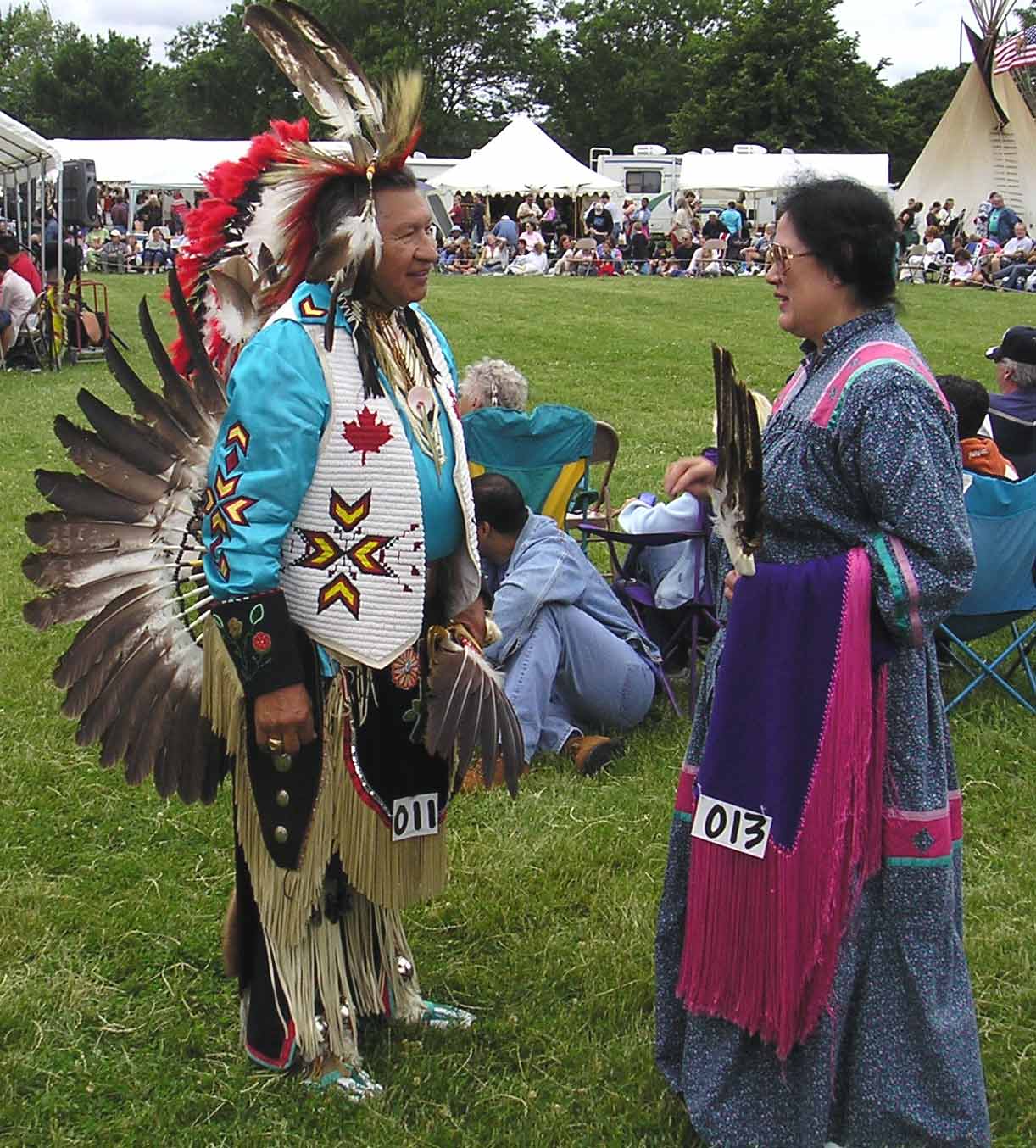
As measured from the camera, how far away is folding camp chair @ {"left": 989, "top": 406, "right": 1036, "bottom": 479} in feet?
17.5

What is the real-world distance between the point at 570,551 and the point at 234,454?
228 cm

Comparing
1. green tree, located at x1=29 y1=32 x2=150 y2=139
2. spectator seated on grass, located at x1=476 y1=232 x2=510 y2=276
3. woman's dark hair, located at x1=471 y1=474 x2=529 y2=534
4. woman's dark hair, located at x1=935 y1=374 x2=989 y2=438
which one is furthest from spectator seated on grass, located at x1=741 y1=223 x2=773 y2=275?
green tree, located at x1=29 y1=32 x2=150 y2=139

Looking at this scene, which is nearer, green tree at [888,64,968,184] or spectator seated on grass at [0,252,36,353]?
spectator seated on grass at [0,252,36,353]

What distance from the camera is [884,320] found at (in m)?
2.15

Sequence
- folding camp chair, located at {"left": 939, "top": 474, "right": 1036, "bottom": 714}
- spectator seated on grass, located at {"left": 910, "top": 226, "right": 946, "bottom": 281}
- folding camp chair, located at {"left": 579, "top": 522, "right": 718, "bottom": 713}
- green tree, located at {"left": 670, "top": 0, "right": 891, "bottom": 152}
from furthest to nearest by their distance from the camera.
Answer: green tree, located at {"left": 670, "top": 0, "right": 891, "bottom": 152}, spectator seated on grass, located at {"left": 910, "top": 226, "right": 946, "bottom": 281}, folding camp chair, located at {"left": 579, "top": 522, "right": 718, "bottom": 713}, folding camp chair, located at {"left": 939, "top": 474, "right": 1036, "bottom": 714}

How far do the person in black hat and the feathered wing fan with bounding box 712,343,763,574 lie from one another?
11.9 feet

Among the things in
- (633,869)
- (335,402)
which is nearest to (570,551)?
(633,869)

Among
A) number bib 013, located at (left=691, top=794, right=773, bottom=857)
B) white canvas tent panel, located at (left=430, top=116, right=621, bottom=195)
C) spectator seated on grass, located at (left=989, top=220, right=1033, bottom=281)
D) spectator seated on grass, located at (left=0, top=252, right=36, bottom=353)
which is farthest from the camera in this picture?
white canvas tent panel, located at (left=430, top=116, right=621, bottom=195)

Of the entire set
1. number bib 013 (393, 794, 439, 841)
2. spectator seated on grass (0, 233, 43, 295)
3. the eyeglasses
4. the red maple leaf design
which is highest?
spectator seated on grass (0, 233, 43, 295)

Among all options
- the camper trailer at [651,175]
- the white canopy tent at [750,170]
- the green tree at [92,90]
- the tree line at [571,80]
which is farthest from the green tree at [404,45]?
the white canopy tent at [750,170]

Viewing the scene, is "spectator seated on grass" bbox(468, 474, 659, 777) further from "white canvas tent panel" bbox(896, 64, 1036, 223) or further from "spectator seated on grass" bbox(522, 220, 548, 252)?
"white canvas tent panel" bbox(896, 64, 1036, 223)

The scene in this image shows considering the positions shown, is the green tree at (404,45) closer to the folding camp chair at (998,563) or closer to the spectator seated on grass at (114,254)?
the spectator seated on grass at (114,254)

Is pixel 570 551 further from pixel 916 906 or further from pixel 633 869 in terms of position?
pixel 916 906

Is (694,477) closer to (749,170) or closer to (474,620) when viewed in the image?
(474,620)
